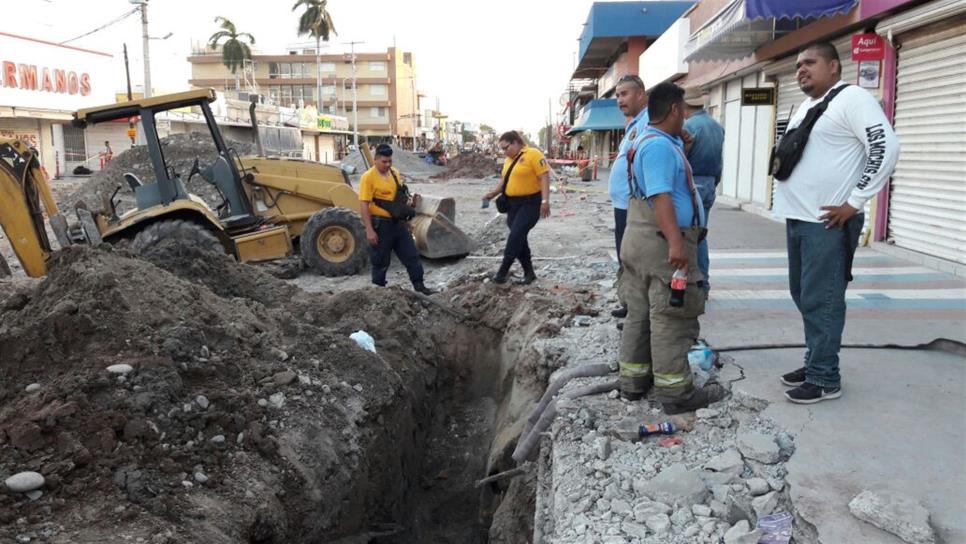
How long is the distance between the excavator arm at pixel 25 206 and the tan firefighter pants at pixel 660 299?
22.5 feet

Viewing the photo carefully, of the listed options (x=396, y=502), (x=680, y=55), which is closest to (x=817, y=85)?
(x=396, y=502)

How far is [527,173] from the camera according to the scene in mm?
7488

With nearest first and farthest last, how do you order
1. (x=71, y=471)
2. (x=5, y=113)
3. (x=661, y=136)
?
(x=71, y=471) → (x=661, y=136) → (x=5, y=113)

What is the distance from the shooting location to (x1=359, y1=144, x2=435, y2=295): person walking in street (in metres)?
7.65

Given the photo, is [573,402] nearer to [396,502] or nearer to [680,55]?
[396,502]

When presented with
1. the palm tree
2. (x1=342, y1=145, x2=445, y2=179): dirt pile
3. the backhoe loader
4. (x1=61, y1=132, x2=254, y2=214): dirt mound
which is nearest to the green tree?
the palm tree

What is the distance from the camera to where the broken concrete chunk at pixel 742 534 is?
9.16 ft

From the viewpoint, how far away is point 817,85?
153 inches

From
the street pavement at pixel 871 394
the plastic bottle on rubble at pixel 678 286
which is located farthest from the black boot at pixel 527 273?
the plastic bottle on rubble at pixel 678 286

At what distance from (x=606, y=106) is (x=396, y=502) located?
34231 mm

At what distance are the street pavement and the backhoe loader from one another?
511 centimetres

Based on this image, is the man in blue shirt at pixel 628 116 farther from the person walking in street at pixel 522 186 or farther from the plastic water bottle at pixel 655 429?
the person walking in street at pixel 522 186

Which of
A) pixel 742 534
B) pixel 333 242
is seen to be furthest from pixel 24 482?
pixel 333 242

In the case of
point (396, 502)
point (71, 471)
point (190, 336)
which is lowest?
point (396, 502)
